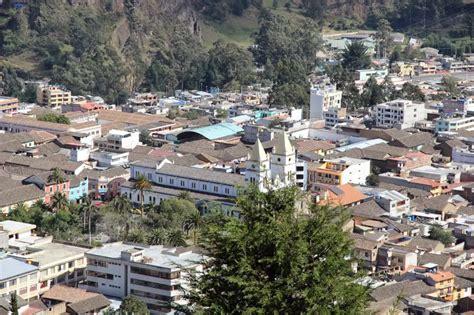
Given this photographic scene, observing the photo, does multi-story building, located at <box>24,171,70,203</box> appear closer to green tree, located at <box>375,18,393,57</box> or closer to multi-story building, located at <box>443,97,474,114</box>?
multi-story building, located at <box>443,97,474,114</box>

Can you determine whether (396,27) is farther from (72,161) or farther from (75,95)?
(72,161)

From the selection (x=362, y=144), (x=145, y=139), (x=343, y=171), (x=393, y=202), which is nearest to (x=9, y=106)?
(x=145, y=139)

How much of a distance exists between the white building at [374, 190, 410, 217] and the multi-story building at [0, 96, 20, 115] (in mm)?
17810

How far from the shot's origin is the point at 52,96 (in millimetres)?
41406

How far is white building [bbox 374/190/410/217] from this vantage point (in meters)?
23.9

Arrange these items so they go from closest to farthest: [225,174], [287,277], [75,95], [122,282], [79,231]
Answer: [287,277]
[122,282]
[79,231]
[225,174]
[75,95]

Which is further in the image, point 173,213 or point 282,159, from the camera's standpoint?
point 282,159

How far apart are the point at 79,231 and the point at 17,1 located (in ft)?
111

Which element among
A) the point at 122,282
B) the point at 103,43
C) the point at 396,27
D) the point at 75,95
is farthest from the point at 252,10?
the point at 122,282

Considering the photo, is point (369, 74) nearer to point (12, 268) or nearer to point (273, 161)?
point (273, 161)

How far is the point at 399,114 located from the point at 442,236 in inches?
533

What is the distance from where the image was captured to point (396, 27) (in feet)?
196

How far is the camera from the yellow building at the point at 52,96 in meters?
41.4

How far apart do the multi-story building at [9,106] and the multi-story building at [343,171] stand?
14875 millimetres
